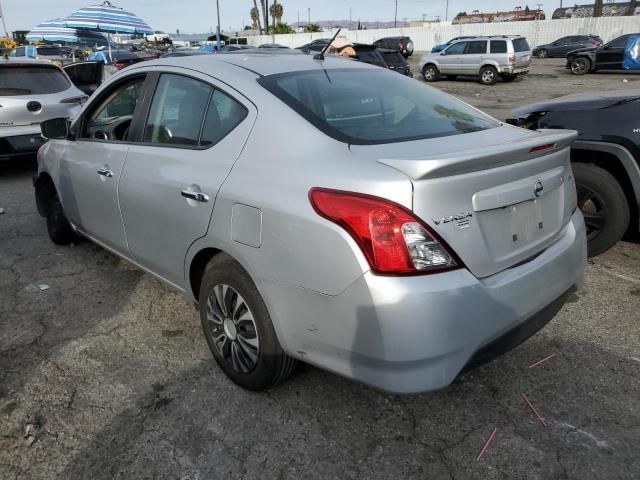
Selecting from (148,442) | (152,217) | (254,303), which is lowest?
(148,442)

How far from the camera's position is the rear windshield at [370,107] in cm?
243

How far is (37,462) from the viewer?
7.47 ft

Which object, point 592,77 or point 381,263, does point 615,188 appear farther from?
point 592,77

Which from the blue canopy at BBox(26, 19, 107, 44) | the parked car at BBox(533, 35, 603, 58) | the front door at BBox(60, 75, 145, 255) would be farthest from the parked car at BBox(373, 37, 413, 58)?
the front door at BBox(60, 75, 145, 255)

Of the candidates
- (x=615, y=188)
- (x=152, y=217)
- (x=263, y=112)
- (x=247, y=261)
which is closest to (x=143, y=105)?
(x=152, y=217)

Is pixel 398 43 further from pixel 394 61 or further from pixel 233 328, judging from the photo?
pixel 233 328

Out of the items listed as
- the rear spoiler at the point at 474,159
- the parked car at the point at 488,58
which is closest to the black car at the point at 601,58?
the parked car at the point at 488,58

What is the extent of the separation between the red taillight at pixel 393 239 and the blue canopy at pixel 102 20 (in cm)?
2026

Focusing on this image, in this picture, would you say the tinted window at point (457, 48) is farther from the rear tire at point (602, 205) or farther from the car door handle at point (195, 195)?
the car door handle at point (195, 195)

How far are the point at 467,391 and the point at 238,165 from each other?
5.24 feet

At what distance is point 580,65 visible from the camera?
24.5 metres

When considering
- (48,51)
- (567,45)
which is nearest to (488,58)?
(567,45)

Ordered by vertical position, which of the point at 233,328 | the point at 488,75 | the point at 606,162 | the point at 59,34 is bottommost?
the point at 233,328

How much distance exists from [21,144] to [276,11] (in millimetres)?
71207
